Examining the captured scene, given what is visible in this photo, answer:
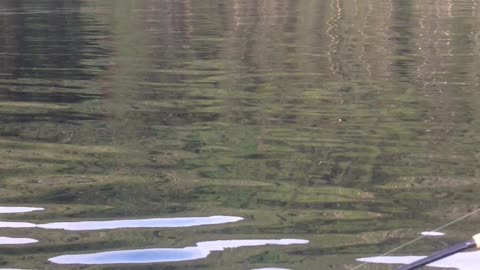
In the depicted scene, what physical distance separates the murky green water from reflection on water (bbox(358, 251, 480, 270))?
8.4 inches

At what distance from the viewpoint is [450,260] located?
849 cm

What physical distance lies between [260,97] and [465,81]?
4751 millimetres

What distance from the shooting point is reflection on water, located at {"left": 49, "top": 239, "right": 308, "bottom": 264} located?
860 centimetres

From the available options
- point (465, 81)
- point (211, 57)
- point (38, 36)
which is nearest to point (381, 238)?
point (465, 81)

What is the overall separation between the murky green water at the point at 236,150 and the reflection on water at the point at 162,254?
0.09ft

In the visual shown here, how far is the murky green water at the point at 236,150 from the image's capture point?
30.7 ft

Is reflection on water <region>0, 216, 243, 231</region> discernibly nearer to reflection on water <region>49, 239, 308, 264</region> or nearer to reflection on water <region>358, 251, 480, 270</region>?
reflection on water <region>49, 239, 308, 264</region>

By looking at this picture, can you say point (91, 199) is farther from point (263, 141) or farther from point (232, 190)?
point (263, 141)

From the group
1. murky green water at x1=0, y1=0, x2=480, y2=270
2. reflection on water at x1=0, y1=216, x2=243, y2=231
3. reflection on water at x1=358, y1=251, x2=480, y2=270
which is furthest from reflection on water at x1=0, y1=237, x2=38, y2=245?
reflection on water at x1=358, y1=251, x2=480, y2=270

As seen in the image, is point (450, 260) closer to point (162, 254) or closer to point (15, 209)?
point (162, 254)

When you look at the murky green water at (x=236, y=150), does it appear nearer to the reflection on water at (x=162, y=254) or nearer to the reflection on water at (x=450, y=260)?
the reflection on water at (x=162, y=254)

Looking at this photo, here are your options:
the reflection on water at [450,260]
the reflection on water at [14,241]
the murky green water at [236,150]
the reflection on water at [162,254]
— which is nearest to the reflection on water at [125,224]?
the murky green water at [236,150]

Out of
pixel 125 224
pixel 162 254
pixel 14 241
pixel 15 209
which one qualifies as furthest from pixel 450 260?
pixel 15 209

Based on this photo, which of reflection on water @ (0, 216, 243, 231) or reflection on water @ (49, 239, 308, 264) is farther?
reflection on water @ (0, 216, 243, 231)
